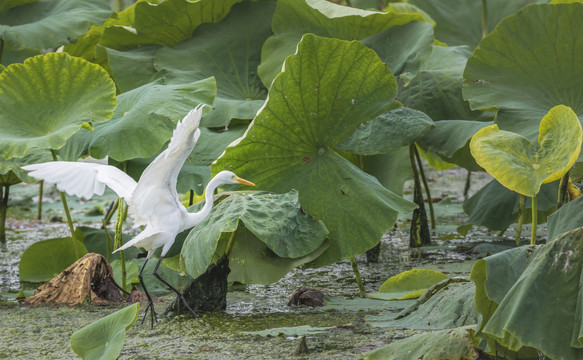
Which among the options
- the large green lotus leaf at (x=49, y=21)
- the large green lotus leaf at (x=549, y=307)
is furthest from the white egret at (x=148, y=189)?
the large green lotus leaf at (x=49, y=21)

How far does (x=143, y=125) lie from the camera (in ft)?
9.37

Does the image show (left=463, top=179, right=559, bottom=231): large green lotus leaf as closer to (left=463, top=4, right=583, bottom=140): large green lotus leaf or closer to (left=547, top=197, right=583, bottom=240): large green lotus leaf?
(left=463, top=4, right=583, bottom=140): large green lotus leaf

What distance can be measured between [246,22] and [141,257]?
1254 millimetres

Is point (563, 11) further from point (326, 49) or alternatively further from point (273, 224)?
point (273, 224)

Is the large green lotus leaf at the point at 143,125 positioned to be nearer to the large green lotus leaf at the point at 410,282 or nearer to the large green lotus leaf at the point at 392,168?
the large green lotus leaf at the point at 392,168

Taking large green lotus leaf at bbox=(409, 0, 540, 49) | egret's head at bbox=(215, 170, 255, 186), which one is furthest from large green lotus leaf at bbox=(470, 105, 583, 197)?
large green lotus leaf at bbox=(409, 0, 540, 49)

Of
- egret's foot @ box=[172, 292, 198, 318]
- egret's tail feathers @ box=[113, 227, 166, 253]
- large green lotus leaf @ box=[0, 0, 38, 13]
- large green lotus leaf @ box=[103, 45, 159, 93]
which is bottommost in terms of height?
egret's foot @ box=[172, 292, 198, 318]

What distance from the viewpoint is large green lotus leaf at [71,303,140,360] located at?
1.85m

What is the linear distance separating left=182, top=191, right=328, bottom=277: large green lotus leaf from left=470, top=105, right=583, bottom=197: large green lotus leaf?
73 centimetres

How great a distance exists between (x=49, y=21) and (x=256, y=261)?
1.83 metres

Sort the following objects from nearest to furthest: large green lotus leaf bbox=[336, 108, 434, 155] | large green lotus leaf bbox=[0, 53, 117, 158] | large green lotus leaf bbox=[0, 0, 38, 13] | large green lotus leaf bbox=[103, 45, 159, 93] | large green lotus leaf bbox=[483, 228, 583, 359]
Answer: large green lotus leaf bbox=[483, 228, 583, 359], large green lotus leaf bbox=[0, 53, 117, 158], large green lotus leaf bbox=[336, 108, 434, 155], large green lotus leaf bbox=[103, 45, 159, 93], large green lotus leaf bbox=[0, 0, 38, 13]

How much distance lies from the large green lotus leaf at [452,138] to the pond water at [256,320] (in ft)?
1.43

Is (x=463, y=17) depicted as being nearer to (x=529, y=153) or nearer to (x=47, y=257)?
(x=529, y=153)

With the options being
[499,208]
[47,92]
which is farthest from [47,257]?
[499,208]
